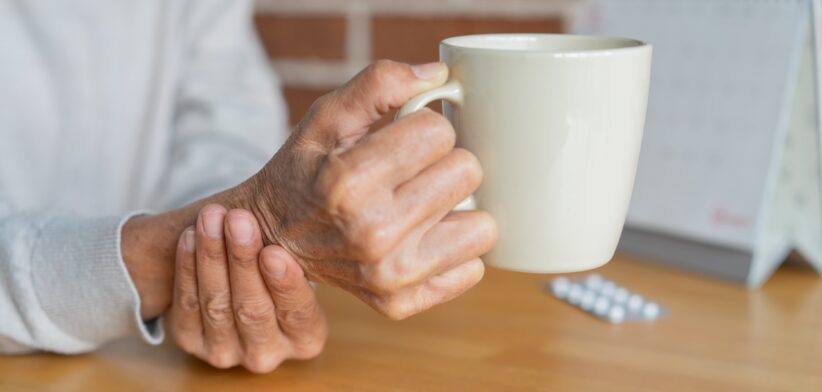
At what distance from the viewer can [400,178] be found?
482 millimetres

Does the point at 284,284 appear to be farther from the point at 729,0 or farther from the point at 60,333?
the point at 729,0

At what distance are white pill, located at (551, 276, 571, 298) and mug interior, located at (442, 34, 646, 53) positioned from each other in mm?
265

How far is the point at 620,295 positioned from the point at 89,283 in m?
0.41

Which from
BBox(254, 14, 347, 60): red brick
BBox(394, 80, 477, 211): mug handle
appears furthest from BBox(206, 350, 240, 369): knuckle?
BBox(254, 14, 347, 60): red brick

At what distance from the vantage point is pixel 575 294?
75 cm

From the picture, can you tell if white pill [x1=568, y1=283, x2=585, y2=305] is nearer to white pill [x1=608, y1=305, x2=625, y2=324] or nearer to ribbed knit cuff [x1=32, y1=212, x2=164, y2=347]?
white pill [x1=608, y1=305, x2=625, y2=324]

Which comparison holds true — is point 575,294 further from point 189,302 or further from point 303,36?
point 303,36

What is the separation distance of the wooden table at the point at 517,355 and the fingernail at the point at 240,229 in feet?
0.37

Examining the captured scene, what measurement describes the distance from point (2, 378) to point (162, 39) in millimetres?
547

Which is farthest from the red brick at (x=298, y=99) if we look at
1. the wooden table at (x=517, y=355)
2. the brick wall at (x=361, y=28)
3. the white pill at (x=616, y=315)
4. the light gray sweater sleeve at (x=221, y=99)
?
the white pill at (x=616, y=315)

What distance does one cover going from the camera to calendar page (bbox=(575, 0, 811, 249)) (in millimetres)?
787

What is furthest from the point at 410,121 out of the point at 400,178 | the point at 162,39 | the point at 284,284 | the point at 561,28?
the point at 561,28

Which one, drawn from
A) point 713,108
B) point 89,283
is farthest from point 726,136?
point 89,283

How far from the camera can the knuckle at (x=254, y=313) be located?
1.89 ft
